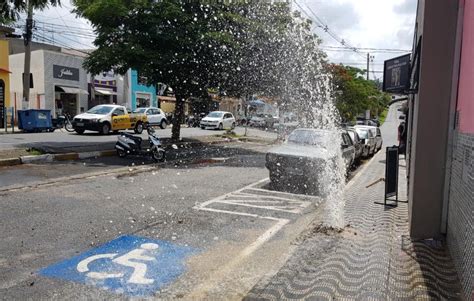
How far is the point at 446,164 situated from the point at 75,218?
5386 millimetres

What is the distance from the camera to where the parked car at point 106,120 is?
2269 centimetres

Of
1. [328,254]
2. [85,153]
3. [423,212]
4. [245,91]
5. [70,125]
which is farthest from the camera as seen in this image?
[70,125]

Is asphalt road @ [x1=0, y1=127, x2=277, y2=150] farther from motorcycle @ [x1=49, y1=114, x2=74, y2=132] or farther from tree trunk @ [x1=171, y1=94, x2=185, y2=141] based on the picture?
tree trunk @ [x1=171, y1=94, x2=185, y2=141]

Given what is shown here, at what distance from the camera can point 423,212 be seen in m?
5.84

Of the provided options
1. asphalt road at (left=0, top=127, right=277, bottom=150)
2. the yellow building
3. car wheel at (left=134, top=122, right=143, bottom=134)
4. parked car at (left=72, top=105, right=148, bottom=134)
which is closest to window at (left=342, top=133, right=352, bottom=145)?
asphalt road at (left=0, top=127, right=277, bottom=150)

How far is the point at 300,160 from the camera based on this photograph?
10.1m

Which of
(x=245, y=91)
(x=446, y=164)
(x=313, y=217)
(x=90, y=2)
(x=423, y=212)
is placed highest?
(x=90, y=2)

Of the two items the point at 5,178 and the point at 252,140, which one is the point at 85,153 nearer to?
the point at 5,178

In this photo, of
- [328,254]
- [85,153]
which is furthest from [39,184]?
[328,254]

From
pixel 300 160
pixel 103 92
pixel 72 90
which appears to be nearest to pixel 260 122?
pixel 103 92

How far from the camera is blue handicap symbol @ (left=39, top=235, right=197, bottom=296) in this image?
437 cm

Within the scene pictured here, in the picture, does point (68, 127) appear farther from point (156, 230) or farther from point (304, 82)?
point (156, 230)

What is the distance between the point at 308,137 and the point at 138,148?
595 centimetres

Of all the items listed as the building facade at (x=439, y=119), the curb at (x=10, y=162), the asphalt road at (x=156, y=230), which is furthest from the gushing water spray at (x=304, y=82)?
the curb at (x=10, y=162)
